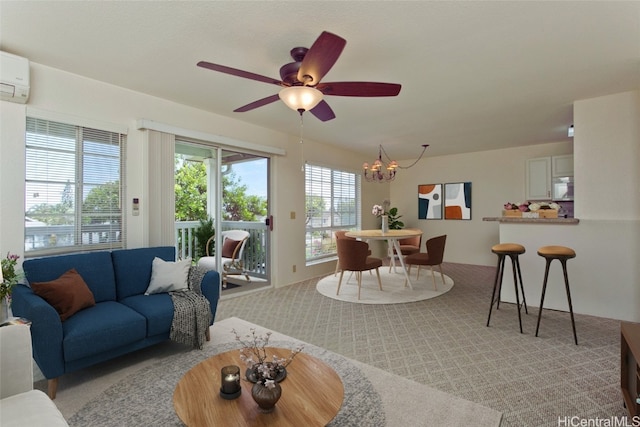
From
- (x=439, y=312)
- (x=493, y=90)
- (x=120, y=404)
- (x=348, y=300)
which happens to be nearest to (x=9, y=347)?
(x=120, y=404)

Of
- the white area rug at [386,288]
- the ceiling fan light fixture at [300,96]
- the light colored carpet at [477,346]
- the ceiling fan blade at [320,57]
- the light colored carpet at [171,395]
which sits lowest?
the light colored carpet at [171,395]

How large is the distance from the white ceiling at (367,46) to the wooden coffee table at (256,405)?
7.12ft

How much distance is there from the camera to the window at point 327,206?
5797 millimetres

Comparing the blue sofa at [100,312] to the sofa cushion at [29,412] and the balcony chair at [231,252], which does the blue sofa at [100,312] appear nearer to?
the sofa cushion at [29,412]

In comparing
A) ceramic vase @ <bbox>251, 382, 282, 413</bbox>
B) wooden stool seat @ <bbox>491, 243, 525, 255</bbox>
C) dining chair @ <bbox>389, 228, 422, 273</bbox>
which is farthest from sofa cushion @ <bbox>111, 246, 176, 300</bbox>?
dining chair @ <bbox>389, 228, 422, 273</bbox>

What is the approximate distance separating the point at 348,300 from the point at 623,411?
2.75 meters

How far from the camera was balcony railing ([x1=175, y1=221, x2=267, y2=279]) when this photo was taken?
470 cm

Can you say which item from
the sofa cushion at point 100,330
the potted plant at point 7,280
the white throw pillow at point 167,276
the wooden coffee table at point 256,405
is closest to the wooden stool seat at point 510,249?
the wooden coffee table at point 256,405

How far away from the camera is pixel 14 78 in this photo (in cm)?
249

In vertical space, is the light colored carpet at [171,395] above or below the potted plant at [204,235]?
below

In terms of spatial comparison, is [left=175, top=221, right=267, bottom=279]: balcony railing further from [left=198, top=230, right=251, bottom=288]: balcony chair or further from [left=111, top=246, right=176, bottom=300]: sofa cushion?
[left=111, top=246, right=176, bottom=300]: sofa cushion

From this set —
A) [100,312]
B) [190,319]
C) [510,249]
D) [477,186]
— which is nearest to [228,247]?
[190,319]

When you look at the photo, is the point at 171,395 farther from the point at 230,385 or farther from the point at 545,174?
the point at 545,174

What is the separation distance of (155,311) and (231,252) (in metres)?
2.24
